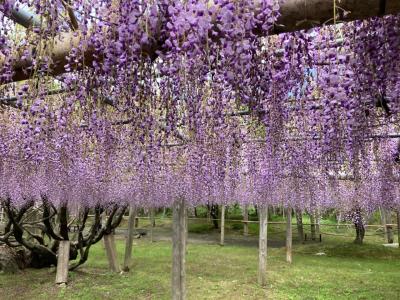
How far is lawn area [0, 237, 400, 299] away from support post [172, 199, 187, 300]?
1.05 m

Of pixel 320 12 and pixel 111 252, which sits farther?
pixel 111 252

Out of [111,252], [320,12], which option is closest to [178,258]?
[111,252]

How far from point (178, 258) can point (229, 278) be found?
2.71 meters

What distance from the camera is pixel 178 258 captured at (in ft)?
20.9

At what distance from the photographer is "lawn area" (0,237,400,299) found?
7.38 meters

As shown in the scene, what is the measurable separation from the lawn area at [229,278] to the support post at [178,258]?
105 centimetres

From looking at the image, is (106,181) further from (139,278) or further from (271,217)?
(271,217)

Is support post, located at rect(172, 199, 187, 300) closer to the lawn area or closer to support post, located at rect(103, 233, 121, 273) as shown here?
the lawn area

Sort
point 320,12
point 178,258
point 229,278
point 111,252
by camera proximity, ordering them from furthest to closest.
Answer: point 111,252 → point 229,278 → point 178,258 → point 320,12

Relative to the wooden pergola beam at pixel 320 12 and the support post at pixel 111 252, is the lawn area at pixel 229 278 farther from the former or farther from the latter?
the wooden pergola beam at pixel 320 12

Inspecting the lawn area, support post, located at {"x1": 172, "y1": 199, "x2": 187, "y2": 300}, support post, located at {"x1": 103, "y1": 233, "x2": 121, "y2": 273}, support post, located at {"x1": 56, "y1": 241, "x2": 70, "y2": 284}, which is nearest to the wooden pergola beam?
support post, located at {"x1": 172, "y1": 199, "x2": 187, "y2": 300}

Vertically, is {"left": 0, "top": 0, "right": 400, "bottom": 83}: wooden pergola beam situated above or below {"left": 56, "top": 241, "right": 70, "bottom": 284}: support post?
above

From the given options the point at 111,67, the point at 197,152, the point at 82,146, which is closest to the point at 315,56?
the point at 111,67

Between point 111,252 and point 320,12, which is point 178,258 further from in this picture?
A: point 320,12
